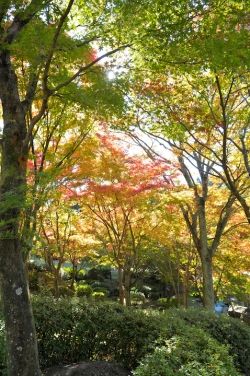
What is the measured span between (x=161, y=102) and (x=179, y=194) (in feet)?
8.14

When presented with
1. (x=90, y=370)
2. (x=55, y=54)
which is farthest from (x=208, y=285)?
(x=55, y=54)

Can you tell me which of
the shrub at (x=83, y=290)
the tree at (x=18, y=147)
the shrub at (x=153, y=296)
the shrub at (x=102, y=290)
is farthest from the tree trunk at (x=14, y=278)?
the shrub at (x=153, y=296)

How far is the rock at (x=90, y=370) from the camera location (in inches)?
165

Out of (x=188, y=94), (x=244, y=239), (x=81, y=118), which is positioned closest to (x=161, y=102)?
(x=188, y=94)

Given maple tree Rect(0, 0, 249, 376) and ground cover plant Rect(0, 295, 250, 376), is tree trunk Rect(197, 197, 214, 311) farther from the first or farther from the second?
maple tree Rect(0, 0, 249, 376)

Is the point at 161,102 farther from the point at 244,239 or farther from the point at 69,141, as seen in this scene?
the point at 244,239

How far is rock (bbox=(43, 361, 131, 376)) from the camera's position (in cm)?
418

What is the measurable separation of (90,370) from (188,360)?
163 centimetres

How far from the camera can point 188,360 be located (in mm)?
3270

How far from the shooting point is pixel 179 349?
3.50 meters

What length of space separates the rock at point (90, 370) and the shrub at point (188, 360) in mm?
1038

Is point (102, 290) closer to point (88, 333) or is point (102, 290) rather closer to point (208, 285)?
point (208, 285)

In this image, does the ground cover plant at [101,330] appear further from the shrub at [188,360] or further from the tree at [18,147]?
the tree at [18,147]

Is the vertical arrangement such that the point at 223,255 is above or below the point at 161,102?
below
